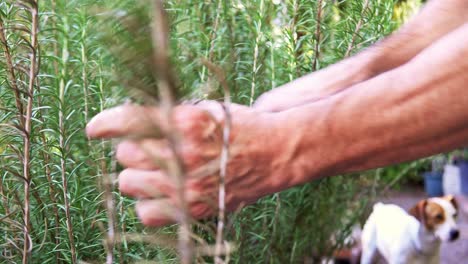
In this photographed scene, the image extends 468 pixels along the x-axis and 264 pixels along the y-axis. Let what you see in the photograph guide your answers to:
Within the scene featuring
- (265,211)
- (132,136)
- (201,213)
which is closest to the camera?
(132,136)

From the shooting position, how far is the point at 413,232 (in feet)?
8.89

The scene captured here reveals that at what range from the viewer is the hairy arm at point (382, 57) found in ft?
2.04

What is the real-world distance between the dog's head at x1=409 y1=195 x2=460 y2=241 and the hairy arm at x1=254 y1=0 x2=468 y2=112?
2041 mm

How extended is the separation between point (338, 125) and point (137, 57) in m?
0.20

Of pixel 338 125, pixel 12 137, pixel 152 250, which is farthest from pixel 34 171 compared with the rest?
pixel 338 125

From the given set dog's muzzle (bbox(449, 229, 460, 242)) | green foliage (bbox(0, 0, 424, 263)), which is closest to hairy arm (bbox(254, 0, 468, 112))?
green foliage (bbox(0, 0, 424, 263))

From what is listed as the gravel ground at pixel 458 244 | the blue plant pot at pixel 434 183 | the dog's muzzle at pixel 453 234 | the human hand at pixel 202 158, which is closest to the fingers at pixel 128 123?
the human hand at pixel 202 158

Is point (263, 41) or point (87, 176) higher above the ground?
point (263, 41)

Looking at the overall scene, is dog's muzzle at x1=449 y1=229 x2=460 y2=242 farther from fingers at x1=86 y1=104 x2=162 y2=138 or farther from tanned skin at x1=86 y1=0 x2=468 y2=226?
fingers at x1=86 y1=104 x2=162 y2=138

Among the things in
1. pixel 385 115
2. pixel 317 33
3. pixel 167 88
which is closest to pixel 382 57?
pixel 385 115

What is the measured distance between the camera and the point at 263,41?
0.99 meters

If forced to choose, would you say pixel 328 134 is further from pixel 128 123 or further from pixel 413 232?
pixel 413 232

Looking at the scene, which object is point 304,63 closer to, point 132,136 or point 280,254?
point 280,254

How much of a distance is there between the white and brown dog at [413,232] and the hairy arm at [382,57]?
1991mm
